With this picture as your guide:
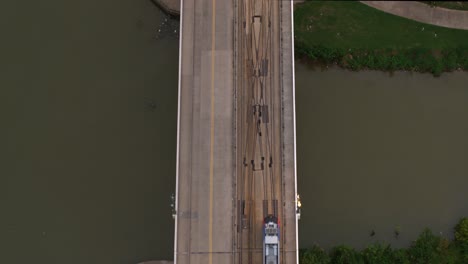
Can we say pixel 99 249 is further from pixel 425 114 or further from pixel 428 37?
pixel 428 37

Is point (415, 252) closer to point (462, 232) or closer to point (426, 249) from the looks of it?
point (426, 249)

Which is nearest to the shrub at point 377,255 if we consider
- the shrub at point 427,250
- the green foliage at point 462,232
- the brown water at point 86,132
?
the shrub at point 427,250

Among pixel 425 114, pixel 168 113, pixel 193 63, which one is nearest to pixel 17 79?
pixel 168 113

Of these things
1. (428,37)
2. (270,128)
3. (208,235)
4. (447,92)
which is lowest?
(208,235)

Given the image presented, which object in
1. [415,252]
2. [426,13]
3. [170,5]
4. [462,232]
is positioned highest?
[170,5]

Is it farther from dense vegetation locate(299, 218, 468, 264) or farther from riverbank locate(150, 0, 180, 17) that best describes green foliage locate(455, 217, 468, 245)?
riverbank locate(150, 0, 180, 17)

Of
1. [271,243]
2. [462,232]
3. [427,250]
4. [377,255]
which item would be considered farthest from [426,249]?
[271,243]

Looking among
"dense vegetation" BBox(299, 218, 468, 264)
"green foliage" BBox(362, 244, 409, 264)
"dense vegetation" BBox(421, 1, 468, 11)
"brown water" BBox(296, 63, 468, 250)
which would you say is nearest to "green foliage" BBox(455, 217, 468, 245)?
"dense vegetation" BBox(299, 218, 468, 264)
